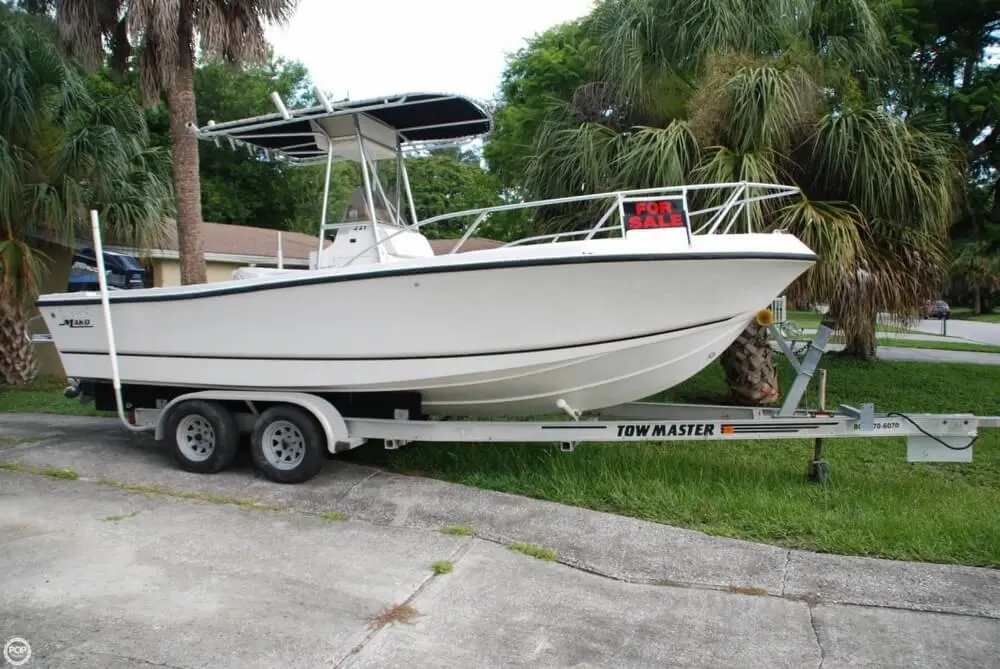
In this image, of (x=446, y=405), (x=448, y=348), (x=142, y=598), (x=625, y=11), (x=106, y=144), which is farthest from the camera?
(x=106, y=144)

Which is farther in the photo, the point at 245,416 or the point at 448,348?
the point at 245,416

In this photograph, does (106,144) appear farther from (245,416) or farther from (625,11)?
(625,11)

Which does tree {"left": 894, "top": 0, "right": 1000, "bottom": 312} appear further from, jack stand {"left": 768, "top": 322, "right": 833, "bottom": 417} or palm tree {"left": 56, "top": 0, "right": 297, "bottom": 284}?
palm tree {"left": 56, "top": 0, "right": 297, "bottom": 284}

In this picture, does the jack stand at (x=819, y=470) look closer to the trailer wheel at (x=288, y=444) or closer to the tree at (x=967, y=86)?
the trailer wheel at (x=288, y=444)

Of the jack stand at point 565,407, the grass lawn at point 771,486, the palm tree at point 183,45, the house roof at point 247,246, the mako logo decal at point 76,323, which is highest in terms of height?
the palm tree at point 183,45

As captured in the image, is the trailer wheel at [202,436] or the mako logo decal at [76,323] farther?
the mako logo decal at [76,323]

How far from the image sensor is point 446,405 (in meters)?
6.18

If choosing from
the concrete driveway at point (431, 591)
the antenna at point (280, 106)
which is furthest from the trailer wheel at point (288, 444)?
the antenna at point (280, 106)

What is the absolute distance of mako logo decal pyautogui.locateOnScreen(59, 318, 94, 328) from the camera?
22.5ft

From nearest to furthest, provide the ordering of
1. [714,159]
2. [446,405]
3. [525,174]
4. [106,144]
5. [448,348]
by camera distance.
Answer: [448,348] < [446,405] < [714,159] < [525,174] < [106,144]

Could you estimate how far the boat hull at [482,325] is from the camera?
201 inches

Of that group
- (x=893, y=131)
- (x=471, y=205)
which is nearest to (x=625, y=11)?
(x=893, y=131)

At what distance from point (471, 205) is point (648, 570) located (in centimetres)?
2498

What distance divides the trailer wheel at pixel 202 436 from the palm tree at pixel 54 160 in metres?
5.30
